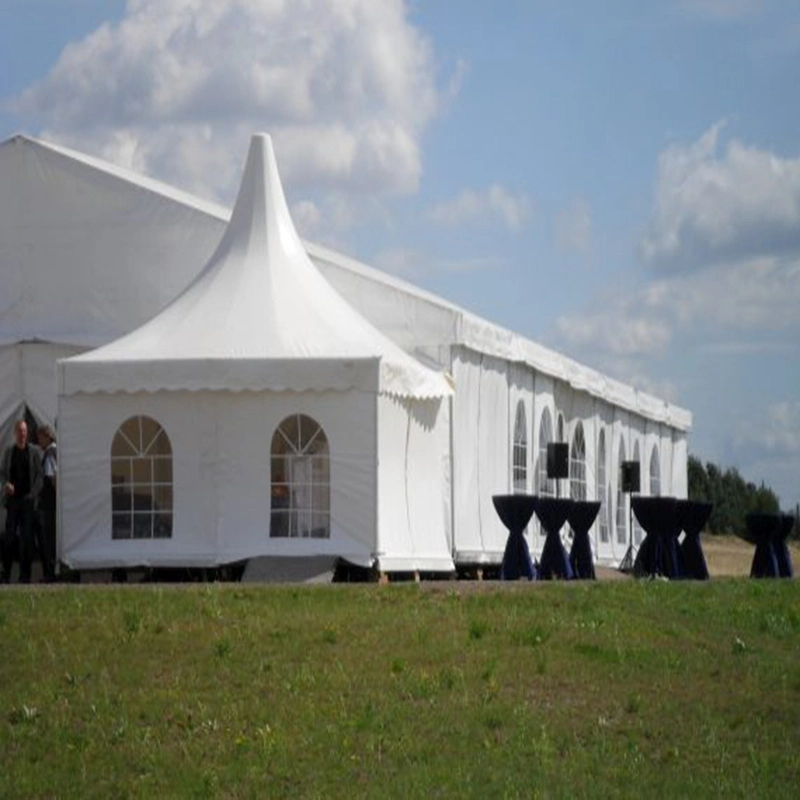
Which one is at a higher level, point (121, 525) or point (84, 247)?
point (84, 247)

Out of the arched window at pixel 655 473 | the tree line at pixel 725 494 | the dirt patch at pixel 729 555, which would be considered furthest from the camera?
the tree line at pixel 725 494

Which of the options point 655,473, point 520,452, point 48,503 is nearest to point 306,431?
point 48,503

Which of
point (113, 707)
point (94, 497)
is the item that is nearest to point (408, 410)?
point (94, 497)

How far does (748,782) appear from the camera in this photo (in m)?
14.2

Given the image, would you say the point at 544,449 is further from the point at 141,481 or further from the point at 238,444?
the point at 141,481

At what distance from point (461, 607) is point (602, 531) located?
2094cm

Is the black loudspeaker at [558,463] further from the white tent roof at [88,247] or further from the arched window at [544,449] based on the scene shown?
the white tent roof at [88,247]

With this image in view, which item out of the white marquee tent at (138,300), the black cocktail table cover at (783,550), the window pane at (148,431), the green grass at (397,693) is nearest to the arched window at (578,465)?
the white marquee tent at (138,300)

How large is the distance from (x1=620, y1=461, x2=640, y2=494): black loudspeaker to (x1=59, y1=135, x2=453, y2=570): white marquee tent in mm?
12982

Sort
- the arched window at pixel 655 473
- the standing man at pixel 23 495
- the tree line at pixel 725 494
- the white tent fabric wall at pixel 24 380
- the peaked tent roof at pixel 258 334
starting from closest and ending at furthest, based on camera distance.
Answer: the peaked tent roof at pixel 258 334 → the standing man at pixel 23 495 → the white tent fabric wall at pixel 24 380 → the arched window at pixel 655 473 → the tree line at pixel 725 494

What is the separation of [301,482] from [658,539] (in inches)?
167

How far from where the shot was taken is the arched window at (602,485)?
128 ft

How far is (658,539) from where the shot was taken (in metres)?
26.4

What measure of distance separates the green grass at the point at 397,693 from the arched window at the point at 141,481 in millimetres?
6163
